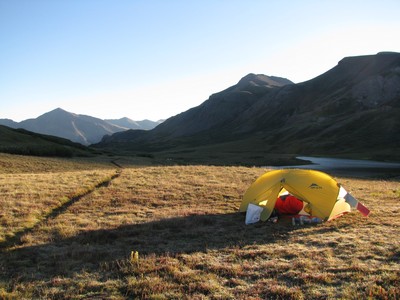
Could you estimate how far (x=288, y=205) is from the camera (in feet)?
66.4

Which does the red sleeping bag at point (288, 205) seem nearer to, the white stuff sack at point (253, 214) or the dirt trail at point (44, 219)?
the white stuff sack at point (253, 214)

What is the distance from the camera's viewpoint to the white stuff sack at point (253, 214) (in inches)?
709

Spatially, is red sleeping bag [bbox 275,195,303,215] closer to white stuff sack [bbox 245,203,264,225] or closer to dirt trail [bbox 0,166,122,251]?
white stuff sack [bbox 245,203,264,225]

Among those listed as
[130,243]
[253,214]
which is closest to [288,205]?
[253,214]

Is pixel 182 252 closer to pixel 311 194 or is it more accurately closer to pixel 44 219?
pixel 311 194

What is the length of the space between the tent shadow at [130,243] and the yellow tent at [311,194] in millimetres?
1727

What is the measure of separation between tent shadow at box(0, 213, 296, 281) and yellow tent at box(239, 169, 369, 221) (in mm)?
1727

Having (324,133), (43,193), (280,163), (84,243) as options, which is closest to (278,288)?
(84,243)

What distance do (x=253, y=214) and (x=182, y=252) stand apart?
21.0 ft

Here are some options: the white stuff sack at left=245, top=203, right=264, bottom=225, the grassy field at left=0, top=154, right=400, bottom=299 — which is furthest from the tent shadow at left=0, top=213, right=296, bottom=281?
the white stuff sack at left=245, top=203, right=264, bottom=225

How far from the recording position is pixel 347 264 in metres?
11.2

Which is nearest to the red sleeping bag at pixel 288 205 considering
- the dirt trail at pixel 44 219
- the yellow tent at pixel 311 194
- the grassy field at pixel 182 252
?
the yellow tent at pixel 311 194

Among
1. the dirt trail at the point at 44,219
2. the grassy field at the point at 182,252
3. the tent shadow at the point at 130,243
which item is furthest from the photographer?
the dirt trail at the point at 44,219

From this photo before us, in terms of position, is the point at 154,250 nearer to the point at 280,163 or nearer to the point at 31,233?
the point at 31,233
